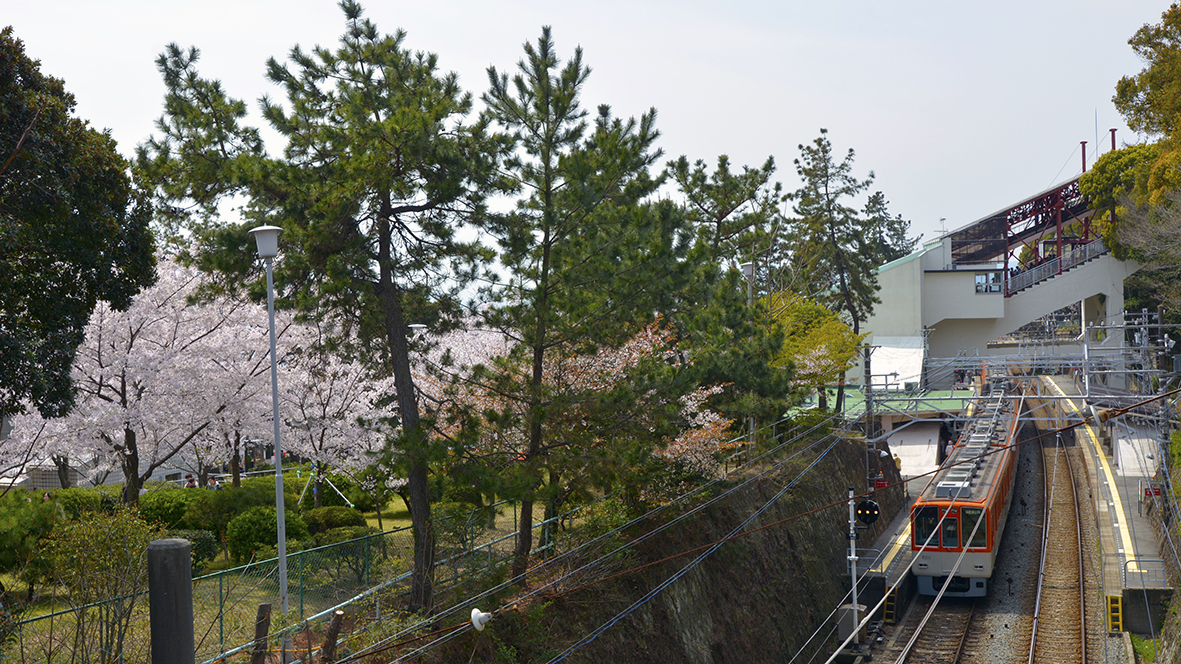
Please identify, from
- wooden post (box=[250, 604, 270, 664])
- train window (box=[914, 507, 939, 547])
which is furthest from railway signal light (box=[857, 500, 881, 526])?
wooden post (box=[250, 604, 270, 664])

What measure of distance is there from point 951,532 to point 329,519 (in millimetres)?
16547

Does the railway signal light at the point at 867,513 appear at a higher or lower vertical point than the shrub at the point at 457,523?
lower

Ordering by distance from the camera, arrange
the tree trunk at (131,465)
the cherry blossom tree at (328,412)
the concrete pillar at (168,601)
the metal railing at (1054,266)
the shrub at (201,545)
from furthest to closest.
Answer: the metal railing at (1054,266) < the cherry blossom tree at (328,412) < the tree trunk at (131,465) < the shrub at (201,545) < the concrete pillar at (168,601)

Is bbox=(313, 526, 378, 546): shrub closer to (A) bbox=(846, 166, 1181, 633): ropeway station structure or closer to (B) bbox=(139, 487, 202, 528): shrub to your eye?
(B) bbox=(139, 487, 202, 528): shrub

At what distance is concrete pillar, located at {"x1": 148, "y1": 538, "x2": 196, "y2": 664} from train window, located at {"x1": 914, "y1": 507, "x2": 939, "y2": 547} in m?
22.9

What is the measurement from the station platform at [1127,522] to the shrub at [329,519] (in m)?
16.1

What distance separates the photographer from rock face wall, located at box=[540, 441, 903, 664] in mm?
15805

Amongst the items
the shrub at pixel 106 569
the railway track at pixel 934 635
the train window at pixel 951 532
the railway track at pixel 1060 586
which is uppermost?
the shrub at pixel 106 569

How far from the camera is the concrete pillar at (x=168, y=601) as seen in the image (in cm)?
450

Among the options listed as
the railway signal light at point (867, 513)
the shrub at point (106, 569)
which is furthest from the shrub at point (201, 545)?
the railway signal light at point (867, 513)

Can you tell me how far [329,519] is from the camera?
21219 mm

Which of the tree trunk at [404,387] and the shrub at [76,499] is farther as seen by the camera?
the shrub at [76,499]

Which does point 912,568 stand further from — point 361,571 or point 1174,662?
point 361,571

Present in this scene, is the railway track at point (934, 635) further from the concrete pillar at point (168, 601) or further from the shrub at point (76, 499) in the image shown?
the concrete pillar at point (168, 601)
